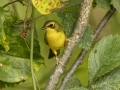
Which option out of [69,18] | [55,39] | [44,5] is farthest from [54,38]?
[44,5]

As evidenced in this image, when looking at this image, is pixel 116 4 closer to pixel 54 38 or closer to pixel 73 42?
pixel 73 42

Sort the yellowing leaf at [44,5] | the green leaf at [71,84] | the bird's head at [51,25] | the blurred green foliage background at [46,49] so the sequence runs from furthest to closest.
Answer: the blurred green foliage background at [46,49]
the bird's head at [51,25]
the green leaf at [71,84]
the yellowing leaf at [44,5]

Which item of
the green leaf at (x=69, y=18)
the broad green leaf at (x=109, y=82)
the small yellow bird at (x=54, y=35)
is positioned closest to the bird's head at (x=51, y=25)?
the small yellow bird at (x=54, y=35)

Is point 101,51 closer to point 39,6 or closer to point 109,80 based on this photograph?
point 109,80

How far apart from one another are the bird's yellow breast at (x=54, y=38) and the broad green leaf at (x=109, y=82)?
27 cm

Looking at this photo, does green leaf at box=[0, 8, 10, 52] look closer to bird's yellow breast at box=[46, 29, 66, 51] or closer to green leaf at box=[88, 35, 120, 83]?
green leaf at box=[88, 35, 120, 83]

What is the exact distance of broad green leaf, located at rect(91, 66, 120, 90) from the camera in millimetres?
448

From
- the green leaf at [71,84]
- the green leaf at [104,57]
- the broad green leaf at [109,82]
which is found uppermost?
the green leaf at [104,57]

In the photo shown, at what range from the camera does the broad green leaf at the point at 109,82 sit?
17.6 inches

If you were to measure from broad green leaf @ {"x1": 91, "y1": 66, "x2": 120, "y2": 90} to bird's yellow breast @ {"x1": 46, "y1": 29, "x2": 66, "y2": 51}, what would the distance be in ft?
0.89

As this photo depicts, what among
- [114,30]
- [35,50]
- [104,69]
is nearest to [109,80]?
[104,69]

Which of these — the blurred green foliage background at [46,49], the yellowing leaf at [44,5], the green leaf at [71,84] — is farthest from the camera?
the blurred green foliage background at [46,49]

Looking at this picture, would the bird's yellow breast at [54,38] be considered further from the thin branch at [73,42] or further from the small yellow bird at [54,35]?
the thin branch at [73,42]

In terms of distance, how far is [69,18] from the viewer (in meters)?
0.51
